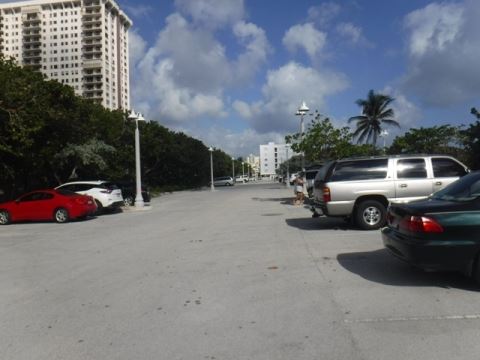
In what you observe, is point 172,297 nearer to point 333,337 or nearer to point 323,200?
point 333,337

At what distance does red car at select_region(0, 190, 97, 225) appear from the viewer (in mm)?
18406

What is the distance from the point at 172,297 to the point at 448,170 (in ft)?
30.1

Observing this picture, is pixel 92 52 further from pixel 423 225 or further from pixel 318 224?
pixel 423 225

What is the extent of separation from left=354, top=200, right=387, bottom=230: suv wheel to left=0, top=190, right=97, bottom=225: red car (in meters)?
11.1

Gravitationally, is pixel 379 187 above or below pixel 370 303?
above

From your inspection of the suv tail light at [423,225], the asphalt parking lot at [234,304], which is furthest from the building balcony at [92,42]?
the suv tail light at [423,225]

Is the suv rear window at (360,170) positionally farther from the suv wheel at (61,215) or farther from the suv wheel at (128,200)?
the suv wheel at (128,200)

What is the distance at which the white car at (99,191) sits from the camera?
21.3 metres

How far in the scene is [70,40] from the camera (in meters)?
145

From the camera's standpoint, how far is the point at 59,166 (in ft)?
88.5

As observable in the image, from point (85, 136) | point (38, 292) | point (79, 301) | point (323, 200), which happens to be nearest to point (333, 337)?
point (79, 301)

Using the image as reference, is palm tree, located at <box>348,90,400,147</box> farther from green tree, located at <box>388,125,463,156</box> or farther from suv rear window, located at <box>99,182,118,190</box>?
suv rear window, located at <box>99,182,118,190</box>

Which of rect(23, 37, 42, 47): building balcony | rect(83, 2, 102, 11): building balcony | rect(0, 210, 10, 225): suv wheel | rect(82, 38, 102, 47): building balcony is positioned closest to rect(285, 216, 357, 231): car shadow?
rect(0, 210, 10, 225): suv wheel

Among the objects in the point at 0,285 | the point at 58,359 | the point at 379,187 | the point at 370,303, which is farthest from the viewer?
the point at 379,187
